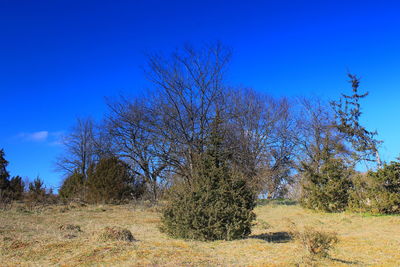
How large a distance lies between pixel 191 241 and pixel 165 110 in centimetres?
1259

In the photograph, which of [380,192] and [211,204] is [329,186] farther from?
[211,204]

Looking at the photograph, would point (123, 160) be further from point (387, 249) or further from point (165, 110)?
point (387, 249)

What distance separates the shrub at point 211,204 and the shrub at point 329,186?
31.9ft

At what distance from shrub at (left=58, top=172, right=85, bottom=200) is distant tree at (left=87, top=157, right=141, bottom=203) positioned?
1506 millimetres

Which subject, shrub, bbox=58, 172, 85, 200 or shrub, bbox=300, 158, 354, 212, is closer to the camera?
shrub, bbox=300, 158, 354, 212

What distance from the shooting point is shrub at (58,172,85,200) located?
2216 cm

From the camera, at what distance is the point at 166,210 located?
310 inches

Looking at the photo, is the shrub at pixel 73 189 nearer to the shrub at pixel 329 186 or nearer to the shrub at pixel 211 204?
the shrub at pixel 329 186

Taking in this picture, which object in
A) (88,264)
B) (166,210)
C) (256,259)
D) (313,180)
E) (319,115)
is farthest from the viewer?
(319,115)

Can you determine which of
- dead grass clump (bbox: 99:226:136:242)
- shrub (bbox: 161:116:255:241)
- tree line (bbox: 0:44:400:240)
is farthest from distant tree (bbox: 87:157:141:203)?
dead grass clump (bbox: 99:226:136:242)

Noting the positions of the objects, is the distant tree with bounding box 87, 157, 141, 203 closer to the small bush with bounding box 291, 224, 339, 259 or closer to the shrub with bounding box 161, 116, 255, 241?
the shrub with bounding box 161, 116, 255, 241

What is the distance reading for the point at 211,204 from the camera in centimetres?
730

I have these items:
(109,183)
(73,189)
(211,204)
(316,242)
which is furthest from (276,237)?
(73,189)

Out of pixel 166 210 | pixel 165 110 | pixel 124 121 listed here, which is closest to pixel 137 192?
pixel 124 121
